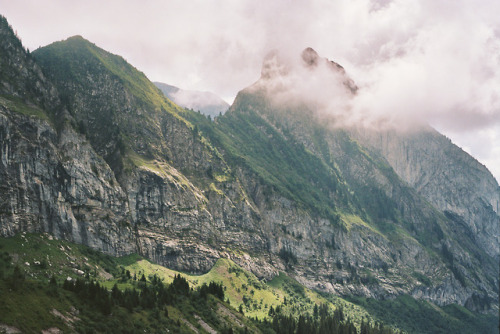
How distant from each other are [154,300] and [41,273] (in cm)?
6166

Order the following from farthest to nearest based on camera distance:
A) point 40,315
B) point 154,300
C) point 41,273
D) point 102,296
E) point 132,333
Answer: point 41,273
point 154,300
point 102,296
point 132,333
point 40,315

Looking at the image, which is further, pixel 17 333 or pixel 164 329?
pixel 164 329

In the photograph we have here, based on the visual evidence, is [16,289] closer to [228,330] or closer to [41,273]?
[41,273]

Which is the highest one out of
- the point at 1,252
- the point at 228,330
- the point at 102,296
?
the point at 1,252

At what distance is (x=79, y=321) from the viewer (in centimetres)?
13038

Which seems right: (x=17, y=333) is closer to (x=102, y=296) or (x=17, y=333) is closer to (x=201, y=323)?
(x=102, y=296)

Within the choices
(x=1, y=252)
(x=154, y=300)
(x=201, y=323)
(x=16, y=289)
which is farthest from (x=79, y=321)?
(x=1, y=252)

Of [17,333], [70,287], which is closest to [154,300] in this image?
[70,287]

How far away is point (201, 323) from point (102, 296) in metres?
58.8

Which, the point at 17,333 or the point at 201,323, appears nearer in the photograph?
the point at 17,333

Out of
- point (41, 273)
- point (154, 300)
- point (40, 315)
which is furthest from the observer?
point (41, 273)

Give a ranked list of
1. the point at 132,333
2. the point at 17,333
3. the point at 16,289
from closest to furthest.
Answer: the point at 17,333 → the point at 16,289 → the point at 132,333

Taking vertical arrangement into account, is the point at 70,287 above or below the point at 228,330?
above

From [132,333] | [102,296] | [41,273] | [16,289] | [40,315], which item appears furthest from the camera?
[41,273]
